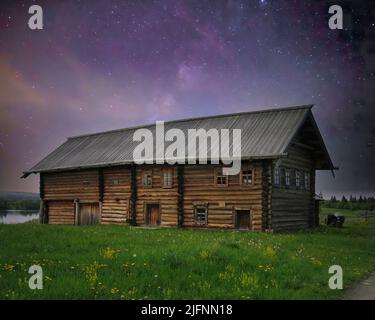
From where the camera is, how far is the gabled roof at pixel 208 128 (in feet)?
84.5

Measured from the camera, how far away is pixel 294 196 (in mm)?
29078

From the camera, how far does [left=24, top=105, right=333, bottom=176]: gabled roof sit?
25750mm

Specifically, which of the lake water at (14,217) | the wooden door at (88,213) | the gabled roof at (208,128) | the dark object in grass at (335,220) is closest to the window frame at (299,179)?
the gabled roof at (208,128)

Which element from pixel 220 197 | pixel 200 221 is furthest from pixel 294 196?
pixel 200 221

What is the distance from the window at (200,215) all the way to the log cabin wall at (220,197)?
133 millimetres

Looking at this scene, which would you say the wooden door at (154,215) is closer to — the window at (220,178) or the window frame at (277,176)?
the window at (220,178)

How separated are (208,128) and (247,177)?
262 inches

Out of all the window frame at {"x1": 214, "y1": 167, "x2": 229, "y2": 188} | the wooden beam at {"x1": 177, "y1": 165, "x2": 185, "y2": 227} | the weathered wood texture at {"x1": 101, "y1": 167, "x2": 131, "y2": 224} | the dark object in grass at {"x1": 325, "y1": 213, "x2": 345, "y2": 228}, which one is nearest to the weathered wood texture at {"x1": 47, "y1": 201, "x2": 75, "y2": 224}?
the weathered wood texture at {"x1": 101, "y1": 167, "x2": 131, "y2": 224}

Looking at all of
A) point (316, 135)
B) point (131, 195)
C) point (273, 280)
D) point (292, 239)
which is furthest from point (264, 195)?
point (273, 280)

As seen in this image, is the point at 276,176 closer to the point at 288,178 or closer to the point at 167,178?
the point at 288,178

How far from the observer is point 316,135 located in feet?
97.6

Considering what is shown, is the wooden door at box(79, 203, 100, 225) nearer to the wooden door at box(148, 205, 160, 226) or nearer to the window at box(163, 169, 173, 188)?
the wooden door at box(148, 205, 160, 226)
